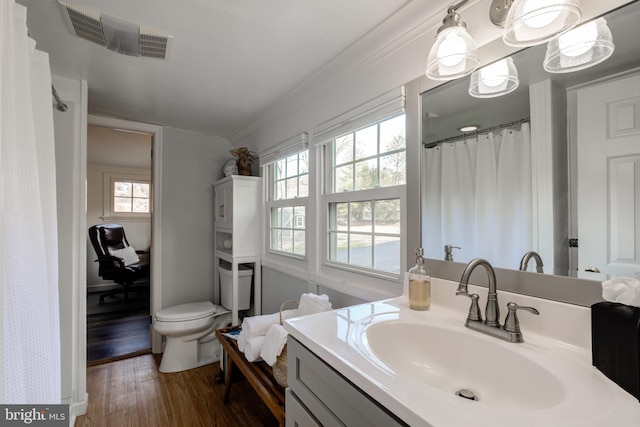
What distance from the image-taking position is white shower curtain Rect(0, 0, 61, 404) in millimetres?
748

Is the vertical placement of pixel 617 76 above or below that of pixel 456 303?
above

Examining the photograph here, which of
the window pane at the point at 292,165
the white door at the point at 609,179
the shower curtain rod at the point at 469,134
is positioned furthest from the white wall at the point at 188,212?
the white door at the point at 609,179

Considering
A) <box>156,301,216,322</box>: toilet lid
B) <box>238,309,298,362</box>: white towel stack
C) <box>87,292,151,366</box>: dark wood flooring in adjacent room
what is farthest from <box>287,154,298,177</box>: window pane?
<box>87,292,151,366</box>: dark wood flooring in adjacent room

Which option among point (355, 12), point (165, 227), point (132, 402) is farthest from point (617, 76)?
point (165, 227)

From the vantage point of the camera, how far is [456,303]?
109 cm

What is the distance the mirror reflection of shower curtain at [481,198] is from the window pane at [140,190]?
507 cm

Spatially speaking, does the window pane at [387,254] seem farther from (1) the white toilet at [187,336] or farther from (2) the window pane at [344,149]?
(1) the white toilet at [187,336]

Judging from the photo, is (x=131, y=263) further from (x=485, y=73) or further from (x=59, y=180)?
(x=485, y=73)

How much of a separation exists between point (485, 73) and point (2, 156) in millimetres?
1515

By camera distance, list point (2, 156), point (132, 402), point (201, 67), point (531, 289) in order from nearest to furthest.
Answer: point (2, 156)
point (531, 289)
point (201, 67)
point (132, 402)

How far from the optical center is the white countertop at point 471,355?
519 millimetres

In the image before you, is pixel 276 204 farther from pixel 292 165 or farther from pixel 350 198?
pixel 350 198

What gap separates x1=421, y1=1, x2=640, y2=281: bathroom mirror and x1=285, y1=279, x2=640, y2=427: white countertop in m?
0.16

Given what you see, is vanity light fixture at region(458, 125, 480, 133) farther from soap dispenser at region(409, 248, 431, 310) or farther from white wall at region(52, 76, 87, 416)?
white wall at region(52, 76, 87, 416)
